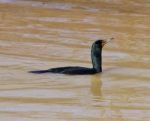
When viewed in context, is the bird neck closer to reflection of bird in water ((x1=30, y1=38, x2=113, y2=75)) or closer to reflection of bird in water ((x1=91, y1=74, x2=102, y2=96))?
reflection of bird in water ((x1=30, y1=38, x2=113, y2=75))

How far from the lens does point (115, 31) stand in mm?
16203

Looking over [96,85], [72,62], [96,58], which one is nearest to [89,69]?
[96,58]

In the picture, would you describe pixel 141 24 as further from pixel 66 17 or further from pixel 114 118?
pixel 114 118

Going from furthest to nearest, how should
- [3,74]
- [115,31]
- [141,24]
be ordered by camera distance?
[141,24] < [115,31] < [3,74]

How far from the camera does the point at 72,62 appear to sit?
11797 mm

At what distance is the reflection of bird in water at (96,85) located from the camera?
9.63 metres

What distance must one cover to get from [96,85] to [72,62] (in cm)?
179

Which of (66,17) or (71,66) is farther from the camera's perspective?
(66,17)

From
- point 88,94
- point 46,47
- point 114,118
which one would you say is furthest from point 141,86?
point 46,47

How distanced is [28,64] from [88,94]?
218 cm

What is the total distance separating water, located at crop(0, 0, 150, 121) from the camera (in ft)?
27.9

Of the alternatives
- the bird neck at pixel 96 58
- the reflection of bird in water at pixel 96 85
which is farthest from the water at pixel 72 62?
the bird neck at pixel 96 58

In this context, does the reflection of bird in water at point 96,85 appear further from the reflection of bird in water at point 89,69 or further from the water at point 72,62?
the reflection of bird in water at point 89,69

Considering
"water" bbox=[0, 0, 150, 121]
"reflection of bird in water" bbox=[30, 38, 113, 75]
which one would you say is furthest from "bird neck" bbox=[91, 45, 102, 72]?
"water" bbox=[0, 0, 150, 121]
